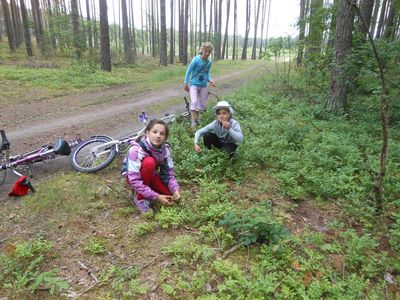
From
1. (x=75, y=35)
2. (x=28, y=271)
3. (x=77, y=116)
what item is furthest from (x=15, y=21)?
(x=28, y=271)

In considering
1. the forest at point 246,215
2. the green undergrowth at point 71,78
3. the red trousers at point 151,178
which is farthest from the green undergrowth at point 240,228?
the green undergrowth at point 71,78

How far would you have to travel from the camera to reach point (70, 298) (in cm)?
279

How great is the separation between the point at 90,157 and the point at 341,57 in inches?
271

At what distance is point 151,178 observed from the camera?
13.4 ft

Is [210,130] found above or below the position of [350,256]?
above

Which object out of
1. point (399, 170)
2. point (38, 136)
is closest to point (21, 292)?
point (38, 136)

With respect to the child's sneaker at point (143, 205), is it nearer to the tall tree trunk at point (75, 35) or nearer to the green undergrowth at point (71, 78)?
the green undergrowth at point (71, 78)

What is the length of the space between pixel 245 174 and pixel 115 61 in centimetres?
1722

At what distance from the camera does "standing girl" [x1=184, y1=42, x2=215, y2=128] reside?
6762 mm

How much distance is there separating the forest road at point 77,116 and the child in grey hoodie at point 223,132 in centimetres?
243

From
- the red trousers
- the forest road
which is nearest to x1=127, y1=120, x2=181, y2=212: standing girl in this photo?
the red trousers

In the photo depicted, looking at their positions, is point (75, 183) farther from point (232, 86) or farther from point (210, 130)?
point (232, 86)

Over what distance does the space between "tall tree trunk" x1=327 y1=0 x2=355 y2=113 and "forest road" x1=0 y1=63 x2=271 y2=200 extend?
435 cm

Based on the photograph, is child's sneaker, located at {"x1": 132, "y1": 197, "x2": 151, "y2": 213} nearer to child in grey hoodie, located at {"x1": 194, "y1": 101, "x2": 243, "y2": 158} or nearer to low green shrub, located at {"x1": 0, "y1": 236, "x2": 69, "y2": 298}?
low green shrub, located at {"x1": 0, "y1": 236, "x2": 69, "y2": 298}
